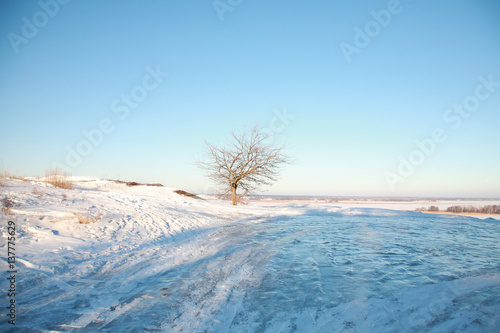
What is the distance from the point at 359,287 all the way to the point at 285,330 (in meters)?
1.46

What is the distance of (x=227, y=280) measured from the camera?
3451 millimetres

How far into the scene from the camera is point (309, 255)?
481 cm

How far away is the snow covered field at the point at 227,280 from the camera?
236 centimetres

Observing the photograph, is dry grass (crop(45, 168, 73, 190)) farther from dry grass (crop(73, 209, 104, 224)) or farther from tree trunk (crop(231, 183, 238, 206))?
tree trunk (crop(231, 183, 238, 206))

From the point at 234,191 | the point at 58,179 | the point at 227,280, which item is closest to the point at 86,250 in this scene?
the point at 227,280

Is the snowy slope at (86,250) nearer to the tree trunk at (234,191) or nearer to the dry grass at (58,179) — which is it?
the dry grass at (58,179)

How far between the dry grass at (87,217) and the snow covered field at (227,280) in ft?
0.16

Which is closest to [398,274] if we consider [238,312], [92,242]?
[238,312]

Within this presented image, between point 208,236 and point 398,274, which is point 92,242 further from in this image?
point 398,274

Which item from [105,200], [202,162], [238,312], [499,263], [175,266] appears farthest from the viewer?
[202,162]

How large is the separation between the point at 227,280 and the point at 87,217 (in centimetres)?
390

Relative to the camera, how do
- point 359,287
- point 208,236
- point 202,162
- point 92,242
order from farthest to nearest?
point 202,162 < point 208,236 < point 92,242 < point 359,287

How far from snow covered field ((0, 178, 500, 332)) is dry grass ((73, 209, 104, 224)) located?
0.05m

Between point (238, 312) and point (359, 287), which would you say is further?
point (359, 287)
